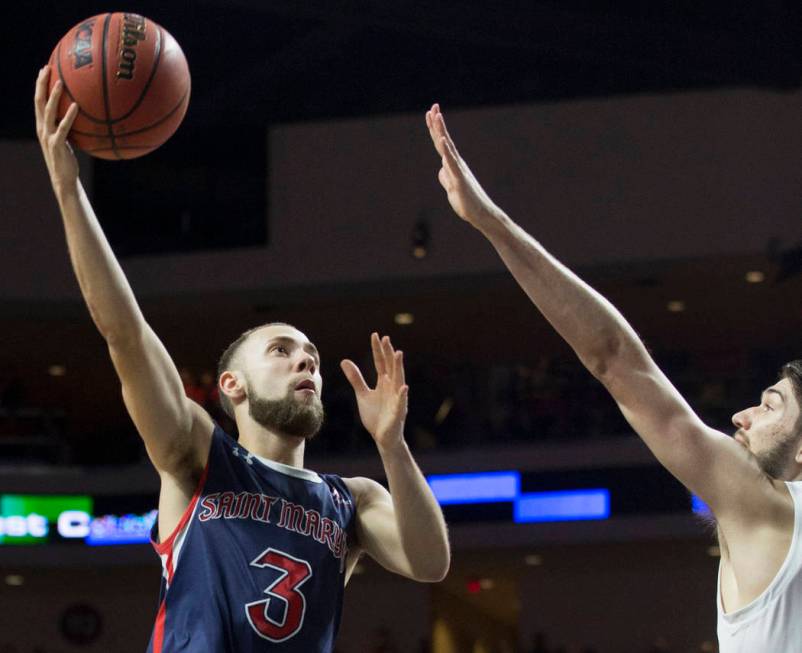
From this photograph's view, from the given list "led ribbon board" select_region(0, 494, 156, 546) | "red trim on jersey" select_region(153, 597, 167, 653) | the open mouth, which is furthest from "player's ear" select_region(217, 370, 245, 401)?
"led ribbon board" select_region(0, 494, 156, 546)

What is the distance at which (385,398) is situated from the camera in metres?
3.88

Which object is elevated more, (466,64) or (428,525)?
(466,64)

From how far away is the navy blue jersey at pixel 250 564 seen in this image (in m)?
3.61

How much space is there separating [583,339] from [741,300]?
48.4ft

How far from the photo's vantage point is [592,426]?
16250 millimetres

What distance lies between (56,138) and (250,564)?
1.29 m

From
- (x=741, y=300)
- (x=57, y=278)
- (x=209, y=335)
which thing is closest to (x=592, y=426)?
(x=741, y=300)

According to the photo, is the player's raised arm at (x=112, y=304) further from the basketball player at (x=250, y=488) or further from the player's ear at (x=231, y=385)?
the player's ear at (x=231, y=385)

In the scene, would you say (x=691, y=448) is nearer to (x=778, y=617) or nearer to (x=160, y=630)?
(x=778, y=617)

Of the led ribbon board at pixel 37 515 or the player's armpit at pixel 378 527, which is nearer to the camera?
the player's armpit at pixel 378 527

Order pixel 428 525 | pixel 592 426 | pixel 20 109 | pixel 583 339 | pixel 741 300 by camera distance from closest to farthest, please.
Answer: pixel 583 339
pixel 428 525
pixel 592 426
pixel 741 300
pixel 20 109

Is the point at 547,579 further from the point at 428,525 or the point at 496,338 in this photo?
the point at 428,525

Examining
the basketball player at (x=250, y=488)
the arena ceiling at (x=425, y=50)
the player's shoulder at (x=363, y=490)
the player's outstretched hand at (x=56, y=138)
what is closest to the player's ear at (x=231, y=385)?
the basketball player at (x=250, y=488)

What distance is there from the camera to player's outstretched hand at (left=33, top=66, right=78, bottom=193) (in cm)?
349
